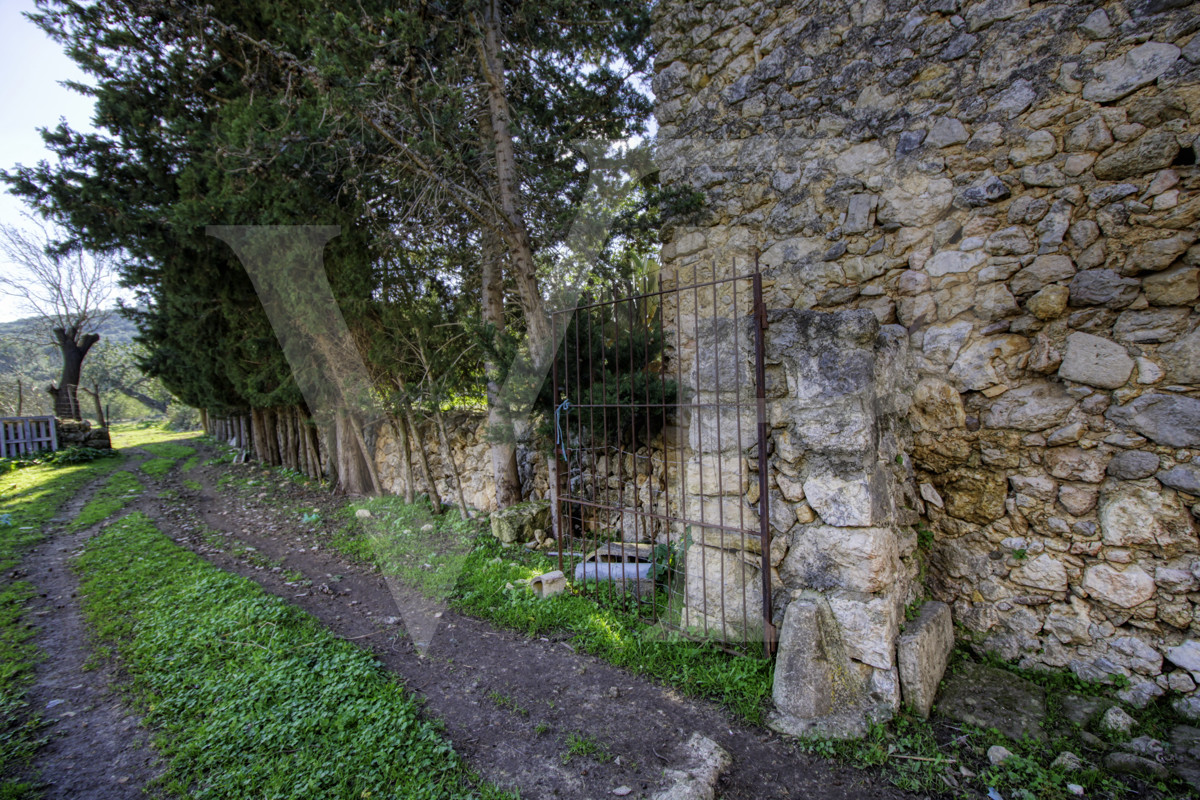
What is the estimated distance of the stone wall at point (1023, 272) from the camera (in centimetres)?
232

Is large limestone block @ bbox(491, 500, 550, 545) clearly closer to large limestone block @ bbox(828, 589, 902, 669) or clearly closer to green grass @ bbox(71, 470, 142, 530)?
large limestone block @ bbox(828, 589, 902, 669)

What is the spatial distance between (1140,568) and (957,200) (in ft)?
6.95

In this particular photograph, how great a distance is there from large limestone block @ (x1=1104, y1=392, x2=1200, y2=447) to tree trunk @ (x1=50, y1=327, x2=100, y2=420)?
71.6 ft

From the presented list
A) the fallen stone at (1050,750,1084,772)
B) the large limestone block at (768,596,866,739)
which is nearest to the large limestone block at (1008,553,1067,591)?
the fallen stone at (1050,750,1084,772)

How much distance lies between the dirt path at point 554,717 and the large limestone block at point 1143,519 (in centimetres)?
172

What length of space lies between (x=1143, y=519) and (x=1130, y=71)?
2199 mm

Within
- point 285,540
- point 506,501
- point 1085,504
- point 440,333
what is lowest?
point 285,540

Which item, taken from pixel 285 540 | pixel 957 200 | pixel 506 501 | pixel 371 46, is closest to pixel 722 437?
pixel 957 200

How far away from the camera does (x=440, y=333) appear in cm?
629

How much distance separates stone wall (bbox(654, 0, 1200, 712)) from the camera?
2.32m

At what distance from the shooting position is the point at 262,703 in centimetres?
256

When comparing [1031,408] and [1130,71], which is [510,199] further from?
[1031,408]

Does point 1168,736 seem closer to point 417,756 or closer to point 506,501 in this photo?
point 417,756

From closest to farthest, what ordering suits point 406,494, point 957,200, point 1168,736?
point 1168,736, point 957,200, point 406,494
